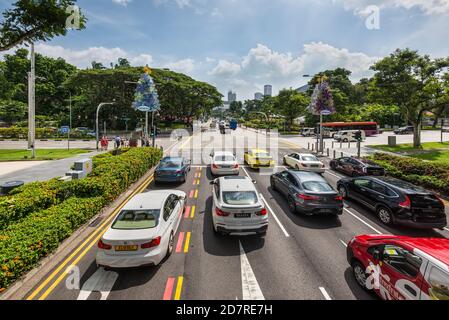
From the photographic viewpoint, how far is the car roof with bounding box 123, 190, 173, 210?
Answer: 7461mm

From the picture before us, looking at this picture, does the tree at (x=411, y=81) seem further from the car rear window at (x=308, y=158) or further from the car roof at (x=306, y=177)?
the car roof at (x=306, y=177)

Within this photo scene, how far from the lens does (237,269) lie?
261 inches

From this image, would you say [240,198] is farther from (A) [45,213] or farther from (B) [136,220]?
(A) [45,213]

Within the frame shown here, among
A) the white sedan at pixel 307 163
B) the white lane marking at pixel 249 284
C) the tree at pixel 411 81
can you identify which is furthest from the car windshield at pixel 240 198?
the tree at pixel 411 81

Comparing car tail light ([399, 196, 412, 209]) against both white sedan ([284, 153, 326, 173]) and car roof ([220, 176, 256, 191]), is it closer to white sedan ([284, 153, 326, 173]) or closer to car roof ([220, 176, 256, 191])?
car roof ([220, 176, 256, 191])

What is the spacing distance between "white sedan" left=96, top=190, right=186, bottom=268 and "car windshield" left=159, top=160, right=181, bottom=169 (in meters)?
7.77

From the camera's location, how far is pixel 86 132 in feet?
171

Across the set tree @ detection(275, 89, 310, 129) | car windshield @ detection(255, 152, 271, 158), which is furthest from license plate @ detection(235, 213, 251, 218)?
tree @ detection(275, 89, 310, 129)

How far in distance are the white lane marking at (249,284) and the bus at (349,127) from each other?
50185 millimetres

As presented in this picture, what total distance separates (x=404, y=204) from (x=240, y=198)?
20.5ft

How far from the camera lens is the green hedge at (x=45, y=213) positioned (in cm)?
599
